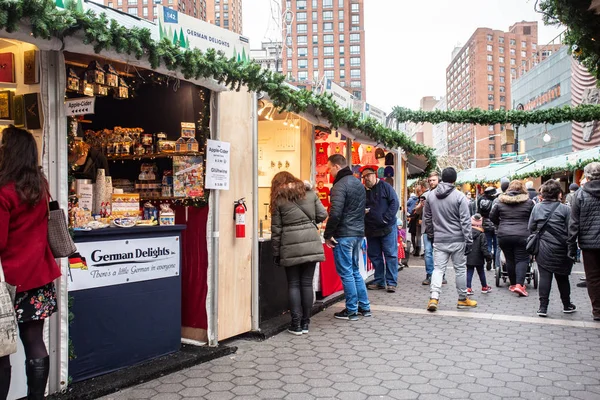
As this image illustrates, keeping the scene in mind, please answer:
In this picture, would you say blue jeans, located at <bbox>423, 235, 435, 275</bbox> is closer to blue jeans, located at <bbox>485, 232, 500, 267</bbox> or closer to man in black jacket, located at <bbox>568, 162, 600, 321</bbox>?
blue jeans, located at <bbox>485, 232, 500, 267</bbox>

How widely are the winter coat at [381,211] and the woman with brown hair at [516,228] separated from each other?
5.41ft

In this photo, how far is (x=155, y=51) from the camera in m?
4.04

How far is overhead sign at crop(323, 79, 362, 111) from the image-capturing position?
732 cm

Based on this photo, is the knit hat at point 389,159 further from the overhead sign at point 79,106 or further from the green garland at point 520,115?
the overhead sign at point 79,106

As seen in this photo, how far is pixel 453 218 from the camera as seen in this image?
23.5ft

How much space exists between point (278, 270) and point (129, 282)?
2278mm

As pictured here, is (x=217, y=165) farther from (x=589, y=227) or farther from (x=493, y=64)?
(x=493, y=64)

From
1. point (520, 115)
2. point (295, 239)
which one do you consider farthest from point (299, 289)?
point (520, 115)

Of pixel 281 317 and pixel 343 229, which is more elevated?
pixel 343 229

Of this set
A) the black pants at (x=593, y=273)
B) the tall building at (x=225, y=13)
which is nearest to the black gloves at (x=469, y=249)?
the black pants at (x=593, y=273)

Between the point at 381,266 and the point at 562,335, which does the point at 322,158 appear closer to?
the point at 381,266

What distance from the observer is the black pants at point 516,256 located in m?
8.12

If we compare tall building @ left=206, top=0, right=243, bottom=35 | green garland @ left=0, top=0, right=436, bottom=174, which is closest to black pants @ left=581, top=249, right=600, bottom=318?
green garland @ left=0, top=0, right=436, bottom=174

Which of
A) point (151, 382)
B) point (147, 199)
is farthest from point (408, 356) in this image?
point (147, 199)
